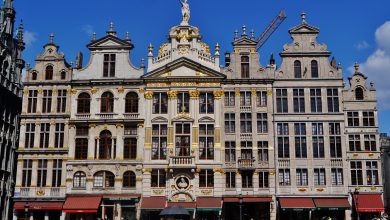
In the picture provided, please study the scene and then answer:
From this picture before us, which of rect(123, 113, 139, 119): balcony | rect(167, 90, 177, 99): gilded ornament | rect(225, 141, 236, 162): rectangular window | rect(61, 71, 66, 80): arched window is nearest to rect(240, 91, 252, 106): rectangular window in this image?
rect(225, 141, 236, 162): rectangular window

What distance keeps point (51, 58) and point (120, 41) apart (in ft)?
23.8

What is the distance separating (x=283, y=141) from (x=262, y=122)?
2.72 metres

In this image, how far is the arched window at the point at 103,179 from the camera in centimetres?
4830

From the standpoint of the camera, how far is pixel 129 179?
4819 centimetres

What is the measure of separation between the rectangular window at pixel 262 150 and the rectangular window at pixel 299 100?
465 cm

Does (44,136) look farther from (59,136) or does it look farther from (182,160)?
(182,160)

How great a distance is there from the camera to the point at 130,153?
160ft

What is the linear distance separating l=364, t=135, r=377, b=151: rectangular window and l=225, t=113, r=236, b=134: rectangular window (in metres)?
12.7

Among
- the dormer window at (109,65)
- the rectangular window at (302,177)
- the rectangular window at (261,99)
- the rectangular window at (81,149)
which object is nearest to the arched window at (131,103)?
the dormer window at (109,65)

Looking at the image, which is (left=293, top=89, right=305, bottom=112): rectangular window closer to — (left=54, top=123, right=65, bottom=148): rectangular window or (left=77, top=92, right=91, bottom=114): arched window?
(left=77, top=92, right=91, bottom=114): arched window

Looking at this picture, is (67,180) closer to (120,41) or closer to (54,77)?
(54,77)

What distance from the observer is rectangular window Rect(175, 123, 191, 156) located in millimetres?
48266

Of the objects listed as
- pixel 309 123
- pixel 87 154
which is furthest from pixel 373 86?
pixel 87 154

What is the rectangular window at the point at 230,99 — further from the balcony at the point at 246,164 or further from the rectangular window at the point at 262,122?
the balcony at the point at 246,164
